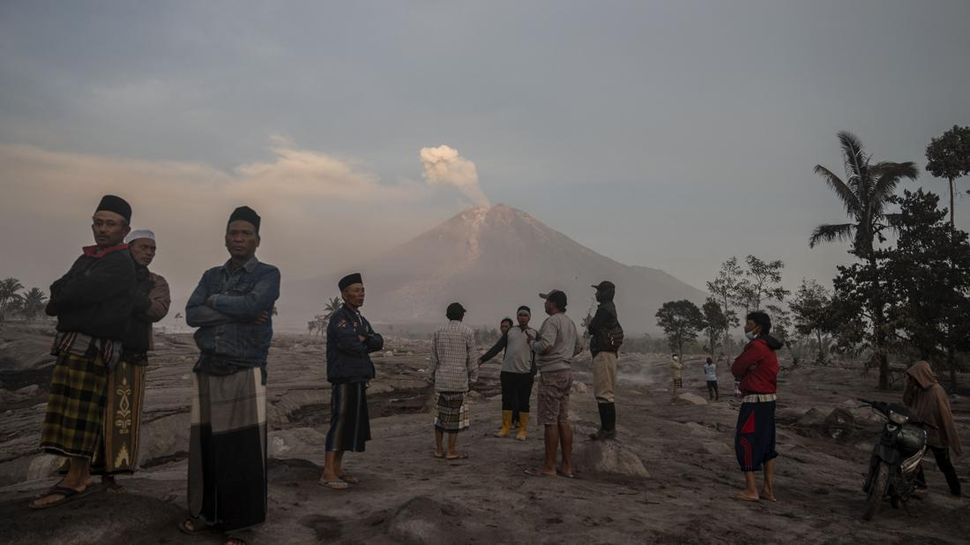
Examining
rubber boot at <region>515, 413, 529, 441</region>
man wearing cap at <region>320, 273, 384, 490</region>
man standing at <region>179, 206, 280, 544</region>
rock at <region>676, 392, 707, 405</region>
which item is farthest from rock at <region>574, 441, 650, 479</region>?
rock at <region>676, 392, 707, 405</region>

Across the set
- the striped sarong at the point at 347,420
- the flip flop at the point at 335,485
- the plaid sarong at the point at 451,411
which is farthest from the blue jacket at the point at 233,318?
the plaid sarong at the point at 451,411

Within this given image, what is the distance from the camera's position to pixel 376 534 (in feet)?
12.9

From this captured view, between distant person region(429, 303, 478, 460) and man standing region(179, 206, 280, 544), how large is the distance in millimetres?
3304

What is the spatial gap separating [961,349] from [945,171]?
6.84 meters

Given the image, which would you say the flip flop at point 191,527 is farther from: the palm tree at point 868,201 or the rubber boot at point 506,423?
the palm tree at point 868,201

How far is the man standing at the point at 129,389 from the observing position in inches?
146

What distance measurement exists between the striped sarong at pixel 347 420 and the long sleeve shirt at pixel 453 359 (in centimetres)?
170

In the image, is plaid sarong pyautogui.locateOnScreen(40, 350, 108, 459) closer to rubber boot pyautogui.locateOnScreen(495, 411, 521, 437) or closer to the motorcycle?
rubber boot pyautogui.locateOnScreen(495, 411, 521, 437)

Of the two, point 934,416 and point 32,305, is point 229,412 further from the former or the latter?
point 32,305

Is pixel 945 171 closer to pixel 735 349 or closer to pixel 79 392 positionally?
pixel 79 392

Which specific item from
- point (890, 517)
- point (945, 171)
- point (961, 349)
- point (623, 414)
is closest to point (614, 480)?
point (890, 517)

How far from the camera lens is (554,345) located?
20.6 feet

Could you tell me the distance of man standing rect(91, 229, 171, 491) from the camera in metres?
3.72

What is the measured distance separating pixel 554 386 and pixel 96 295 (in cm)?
450
